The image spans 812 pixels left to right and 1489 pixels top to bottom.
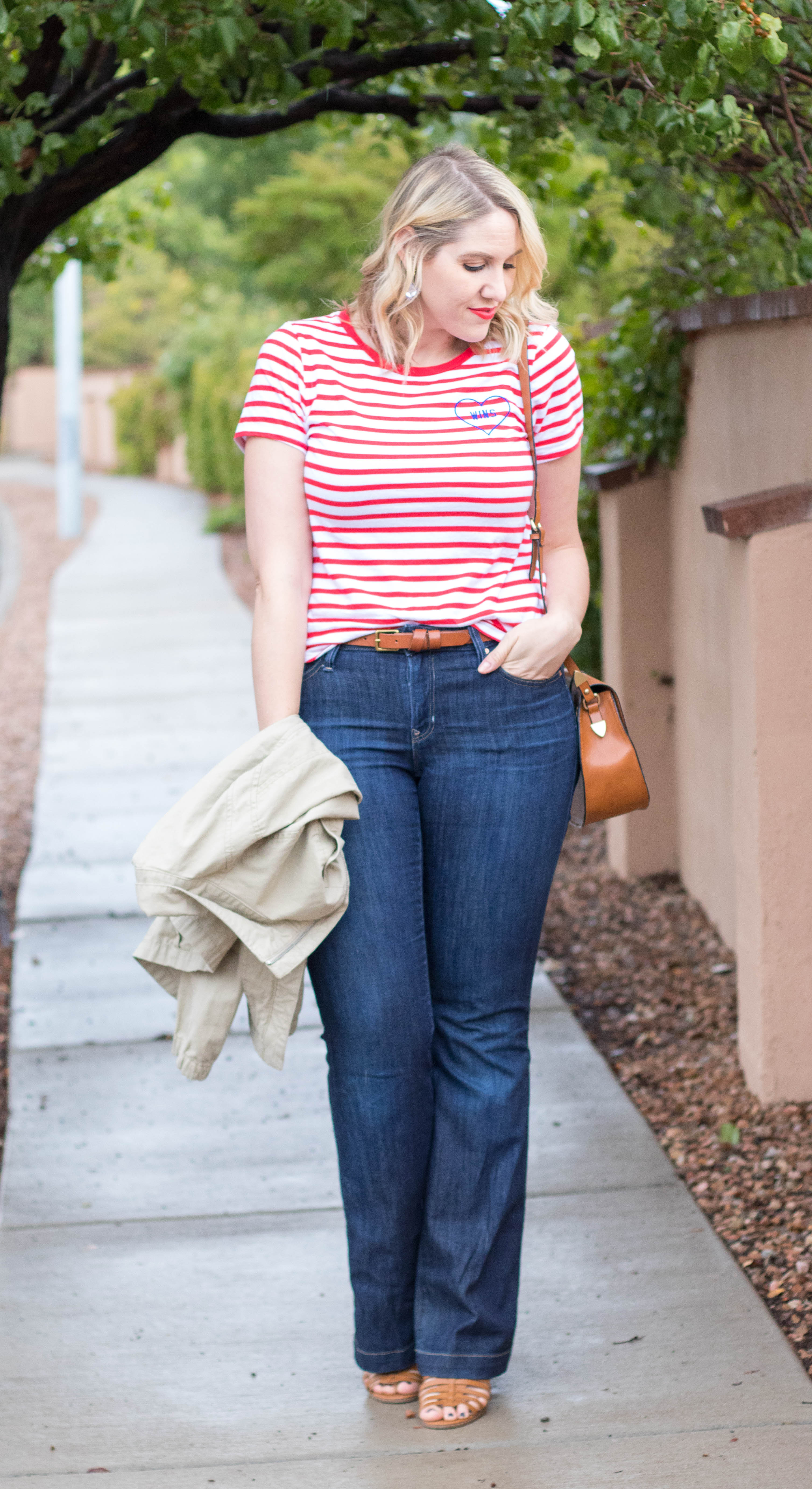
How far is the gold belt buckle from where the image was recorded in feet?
7.63

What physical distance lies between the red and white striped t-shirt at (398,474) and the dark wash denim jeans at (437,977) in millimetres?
75

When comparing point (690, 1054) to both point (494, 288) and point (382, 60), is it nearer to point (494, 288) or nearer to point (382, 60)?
point (494, 288)

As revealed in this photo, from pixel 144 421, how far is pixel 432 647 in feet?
102

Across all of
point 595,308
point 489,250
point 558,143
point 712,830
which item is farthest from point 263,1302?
point 595,308

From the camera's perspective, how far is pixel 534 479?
2379 millimetres

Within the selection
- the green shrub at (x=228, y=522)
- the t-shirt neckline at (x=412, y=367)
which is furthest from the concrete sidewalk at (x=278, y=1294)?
the green shrub at (x=228, y=522)

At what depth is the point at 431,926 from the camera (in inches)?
95.5

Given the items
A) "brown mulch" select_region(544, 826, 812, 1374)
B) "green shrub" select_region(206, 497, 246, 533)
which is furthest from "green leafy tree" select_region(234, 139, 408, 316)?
"brown mulch" select_region(544, 826, 812, 1374)

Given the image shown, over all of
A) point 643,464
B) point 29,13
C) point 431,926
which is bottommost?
point 431,926

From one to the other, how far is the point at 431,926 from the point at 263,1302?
40.4 inches

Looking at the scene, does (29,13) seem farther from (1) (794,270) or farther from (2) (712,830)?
(2) (712,830)

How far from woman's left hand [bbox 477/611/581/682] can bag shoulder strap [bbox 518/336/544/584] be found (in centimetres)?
9

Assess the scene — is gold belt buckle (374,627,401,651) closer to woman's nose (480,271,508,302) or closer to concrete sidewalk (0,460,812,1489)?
woman's nose (480,271,508,302)

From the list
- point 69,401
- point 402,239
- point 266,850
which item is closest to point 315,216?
point 69,401
